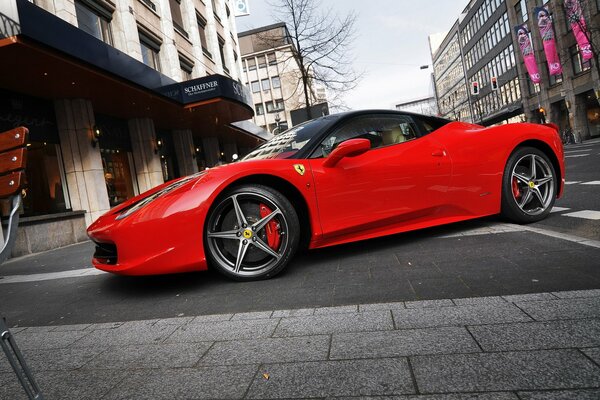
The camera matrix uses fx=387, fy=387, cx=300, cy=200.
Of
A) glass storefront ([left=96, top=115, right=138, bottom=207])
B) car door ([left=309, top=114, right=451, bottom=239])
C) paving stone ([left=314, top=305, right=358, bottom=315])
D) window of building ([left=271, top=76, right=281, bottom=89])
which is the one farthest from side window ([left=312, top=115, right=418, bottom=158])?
window of building ([left=271, top=76, right=281, bottom=89])

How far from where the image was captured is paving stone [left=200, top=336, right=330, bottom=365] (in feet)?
5.37

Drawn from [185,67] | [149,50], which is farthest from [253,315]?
[185,67]

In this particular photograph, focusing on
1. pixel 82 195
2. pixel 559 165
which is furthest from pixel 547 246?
pixel 82 195

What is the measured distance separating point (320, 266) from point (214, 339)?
141 centimetres

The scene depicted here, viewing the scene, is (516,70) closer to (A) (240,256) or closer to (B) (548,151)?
(B) (548,151)

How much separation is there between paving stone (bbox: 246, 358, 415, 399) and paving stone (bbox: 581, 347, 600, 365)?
64 centimetres

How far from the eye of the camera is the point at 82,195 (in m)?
10.1

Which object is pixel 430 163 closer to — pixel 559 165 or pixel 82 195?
pixel 559 165

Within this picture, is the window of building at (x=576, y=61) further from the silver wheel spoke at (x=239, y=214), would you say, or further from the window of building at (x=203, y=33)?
the silver wheel spoke at (x=239, y=214)

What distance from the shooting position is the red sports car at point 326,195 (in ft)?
8.93

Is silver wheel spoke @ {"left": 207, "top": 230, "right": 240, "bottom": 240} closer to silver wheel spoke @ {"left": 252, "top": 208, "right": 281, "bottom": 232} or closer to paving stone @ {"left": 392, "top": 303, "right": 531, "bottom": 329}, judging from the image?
silver wheel spoke @ {"left": 252, "top": 208, "right": 281, "bottom": 232}

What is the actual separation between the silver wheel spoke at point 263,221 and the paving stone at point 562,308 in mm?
1652

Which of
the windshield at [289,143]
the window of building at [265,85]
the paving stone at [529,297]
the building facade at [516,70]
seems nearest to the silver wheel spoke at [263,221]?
the windshield at [289,143]

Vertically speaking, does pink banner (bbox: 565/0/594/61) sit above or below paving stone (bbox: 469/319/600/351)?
above
